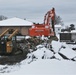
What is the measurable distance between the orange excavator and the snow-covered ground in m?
8.65

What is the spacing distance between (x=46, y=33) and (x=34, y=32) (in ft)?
4.00

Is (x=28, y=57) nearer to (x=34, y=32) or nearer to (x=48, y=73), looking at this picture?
(x=48, y=73)

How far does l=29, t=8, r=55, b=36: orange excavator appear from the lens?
29667mm

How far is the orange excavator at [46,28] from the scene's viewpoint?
97.3 ft

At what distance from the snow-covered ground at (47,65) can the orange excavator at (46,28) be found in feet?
28.4

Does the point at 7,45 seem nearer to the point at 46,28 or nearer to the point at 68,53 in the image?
the point at 68,53

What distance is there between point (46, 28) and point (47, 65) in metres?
15.2

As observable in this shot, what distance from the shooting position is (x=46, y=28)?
29.8 meters

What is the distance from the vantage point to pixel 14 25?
228ft

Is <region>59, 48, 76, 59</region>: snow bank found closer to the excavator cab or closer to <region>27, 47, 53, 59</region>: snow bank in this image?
<region>27, 47, 53, 59</region>: snow bank

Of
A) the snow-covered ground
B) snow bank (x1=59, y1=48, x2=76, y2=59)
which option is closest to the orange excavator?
the snow-covered ground

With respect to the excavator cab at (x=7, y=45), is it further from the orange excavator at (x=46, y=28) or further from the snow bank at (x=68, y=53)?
the orange excavator at (x=46, y=28)

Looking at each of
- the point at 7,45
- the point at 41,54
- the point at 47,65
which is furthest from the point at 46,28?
the point at 47,65

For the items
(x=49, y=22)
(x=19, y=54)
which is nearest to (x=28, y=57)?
(x=19, y=54)
